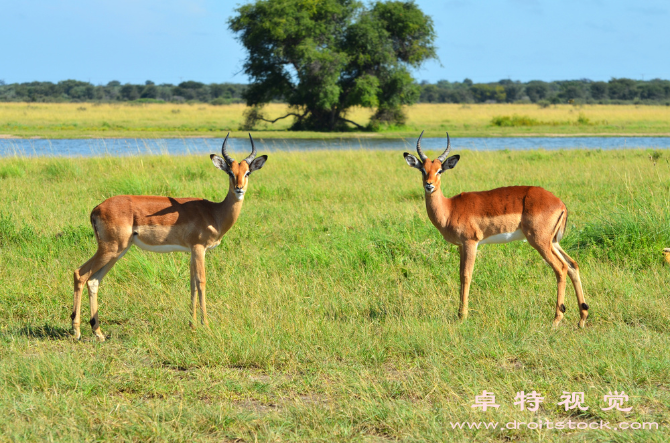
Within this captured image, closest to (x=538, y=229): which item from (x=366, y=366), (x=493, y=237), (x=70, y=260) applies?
(x=493, y=237)

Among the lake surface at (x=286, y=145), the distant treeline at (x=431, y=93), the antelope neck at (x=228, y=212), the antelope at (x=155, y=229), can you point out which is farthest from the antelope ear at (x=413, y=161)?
the distant treeline at (x=431, y=93)

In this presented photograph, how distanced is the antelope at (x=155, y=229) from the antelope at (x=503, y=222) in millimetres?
1693

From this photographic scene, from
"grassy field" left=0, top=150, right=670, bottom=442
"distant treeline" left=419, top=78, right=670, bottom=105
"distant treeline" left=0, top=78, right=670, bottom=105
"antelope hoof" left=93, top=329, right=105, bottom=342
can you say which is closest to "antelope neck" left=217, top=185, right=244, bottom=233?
"grassy field" left=0, top=150, right=670, bottom=442

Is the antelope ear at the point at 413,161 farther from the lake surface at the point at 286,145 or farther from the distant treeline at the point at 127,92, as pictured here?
the distant treeline at the point at 127,92

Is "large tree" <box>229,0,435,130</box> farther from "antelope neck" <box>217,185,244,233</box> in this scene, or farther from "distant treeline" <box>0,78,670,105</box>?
"distant treeline" <box>0,78,670,105</box>

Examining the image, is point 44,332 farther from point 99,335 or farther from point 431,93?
point 431,93

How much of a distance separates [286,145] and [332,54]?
9757mm

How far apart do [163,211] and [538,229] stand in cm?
314

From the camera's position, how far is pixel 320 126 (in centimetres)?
3559

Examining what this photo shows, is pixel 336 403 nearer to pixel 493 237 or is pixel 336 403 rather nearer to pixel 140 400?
pixel 140 400

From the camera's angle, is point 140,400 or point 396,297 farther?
point 396,297

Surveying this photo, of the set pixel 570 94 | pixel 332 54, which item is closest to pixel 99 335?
pixel 332 54

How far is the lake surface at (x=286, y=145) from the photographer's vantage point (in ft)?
70.6

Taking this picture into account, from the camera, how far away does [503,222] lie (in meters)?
5.55
